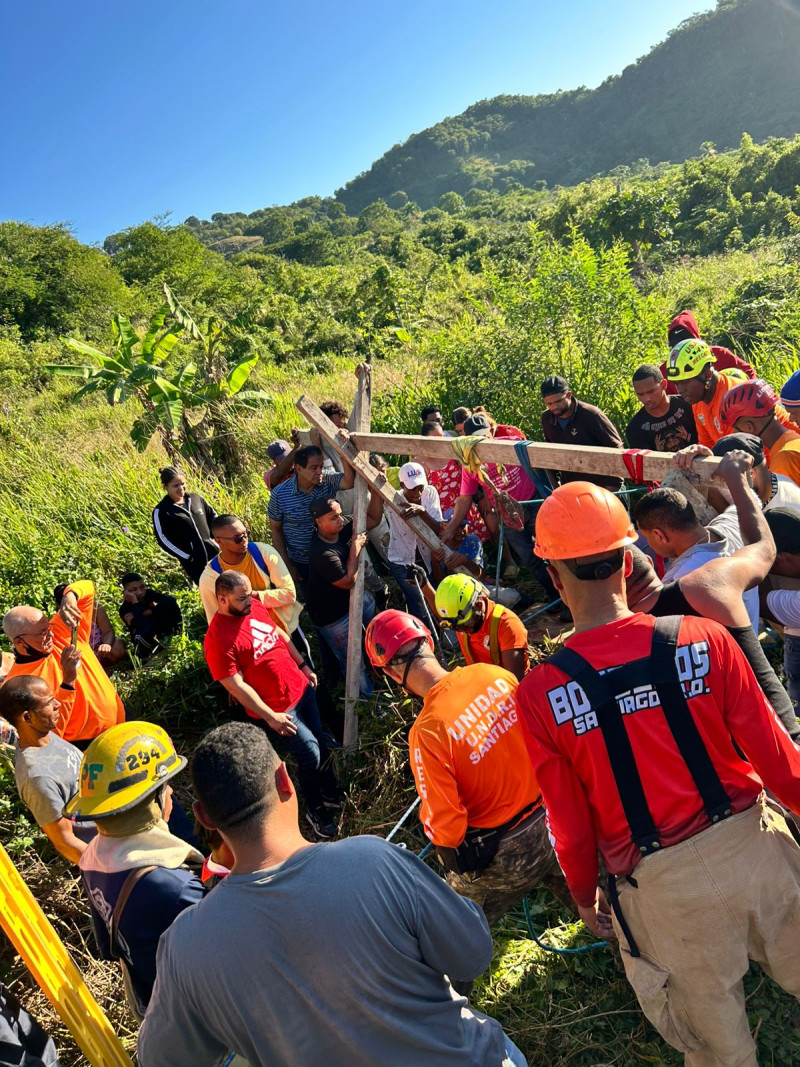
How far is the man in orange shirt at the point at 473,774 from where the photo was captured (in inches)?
103

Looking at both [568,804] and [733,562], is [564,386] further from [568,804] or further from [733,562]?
[568,804]

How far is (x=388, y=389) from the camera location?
34.2 ft

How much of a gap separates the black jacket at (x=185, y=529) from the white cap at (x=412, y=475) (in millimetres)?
2113

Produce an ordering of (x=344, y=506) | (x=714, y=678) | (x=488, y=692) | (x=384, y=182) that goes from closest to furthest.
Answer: (x=714, y=678)
(x=488, y=692)
(x=344, y=506)
(x=384, y=182)

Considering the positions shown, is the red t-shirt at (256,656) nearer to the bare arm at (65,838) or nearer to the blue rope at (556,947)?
the bare arm at (65,838)

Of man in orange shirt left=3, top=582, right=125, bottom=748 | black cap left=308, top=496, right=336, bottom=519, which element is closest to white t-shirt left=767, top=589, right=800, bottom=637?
black cap left=308, top=496, right=336, bottom=519

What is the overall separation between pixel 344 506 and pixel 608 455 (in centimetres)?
299

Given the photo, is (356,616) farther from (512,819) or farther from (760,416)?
(760,416)

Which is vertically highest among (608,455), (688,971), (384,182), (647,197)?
(384,182)

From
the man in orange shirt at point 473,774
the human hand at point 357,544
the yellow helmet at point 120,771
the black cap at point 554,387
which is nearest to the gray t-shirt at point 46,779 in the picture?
the yellow helmet at point 120,771

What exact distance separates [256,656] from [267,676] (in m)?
0.16

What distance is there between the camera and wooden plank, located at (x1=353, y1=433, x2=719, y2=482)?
3148 millimetres

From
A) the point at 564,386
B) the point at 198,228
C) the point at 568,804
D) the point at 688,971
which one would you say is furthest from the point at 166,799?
the point at 198,228

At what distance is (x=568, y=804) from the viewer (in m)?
1.99
